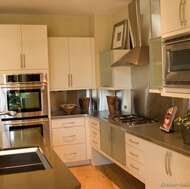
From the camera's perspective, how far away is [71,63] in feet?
15.4

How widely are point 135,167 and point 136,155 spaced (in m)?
0.14

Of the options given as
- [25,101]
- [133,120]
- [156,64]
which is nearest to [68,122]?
[25,101]

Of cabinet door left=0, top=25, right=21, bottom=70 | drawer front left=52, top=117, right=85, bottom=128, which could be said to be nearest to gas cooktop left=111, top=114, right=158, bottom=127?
drawer front left=52, top=117, right=85, bottom=128

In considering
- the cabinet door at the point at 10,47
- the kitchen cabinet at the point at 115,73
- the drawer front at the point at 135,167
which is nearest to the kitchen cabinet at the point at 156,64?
the drawer front at the point at 135,167

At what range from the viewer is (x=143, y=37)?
3.79 metres

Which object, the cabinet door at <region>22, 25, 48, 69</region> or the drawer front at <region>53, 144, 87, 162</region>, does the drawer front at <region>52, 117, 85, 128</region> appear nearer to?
the drawer front at <region>53, 144, 87, 162</region>

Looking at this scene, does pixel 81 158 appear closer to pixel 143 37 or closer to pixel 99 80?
pixel 99 80

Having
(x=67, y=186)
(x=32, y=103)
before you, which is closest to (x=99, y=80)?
(x=32, y=103)

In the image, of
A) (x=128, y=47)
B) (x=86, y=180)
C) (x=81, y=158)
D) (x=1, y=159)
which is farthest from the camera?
(x=81, y=158)

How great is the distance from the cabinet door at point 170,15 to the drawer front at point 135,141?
1089 mm

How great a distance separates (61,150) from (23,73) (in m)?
1.32

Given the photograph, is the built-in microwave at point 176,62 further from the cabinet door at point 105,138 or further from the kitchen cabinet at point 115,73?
the kitchen cabinet at point 115,73

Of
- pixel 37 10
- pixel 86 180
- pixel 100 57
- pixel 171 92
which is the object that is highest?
pixel 37 10

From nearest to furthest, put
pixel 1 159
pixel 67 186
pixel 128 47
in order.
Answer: pixel 67 186
pixel 1 159
pixel 128 47
